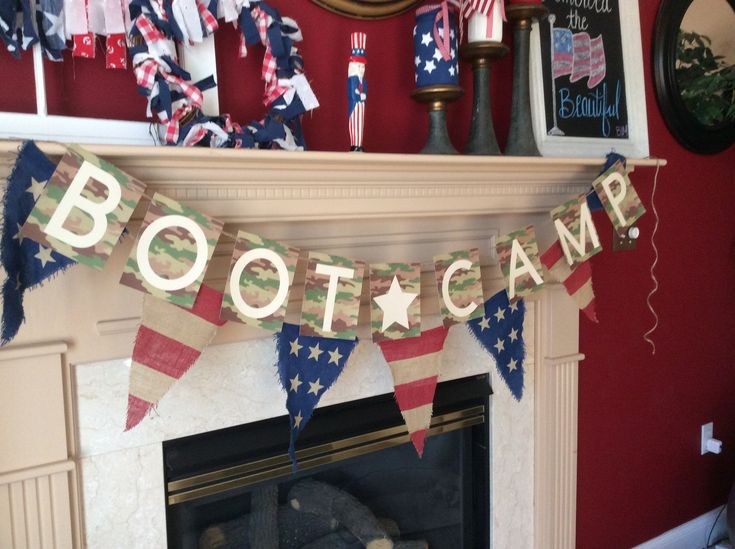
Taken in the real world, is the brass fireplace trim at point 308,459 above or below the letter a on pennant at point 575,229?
below

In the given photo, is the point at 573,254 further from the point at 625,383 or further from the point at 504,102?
the point at 625,383

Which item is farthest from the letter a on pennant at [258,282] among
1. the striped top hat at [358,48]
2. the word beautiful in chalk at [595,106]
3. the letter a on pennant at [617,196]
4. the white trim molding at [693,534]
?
the white trim molding at [693,534]

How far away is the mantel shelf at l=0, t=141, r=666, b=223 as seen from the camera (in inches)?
41.1

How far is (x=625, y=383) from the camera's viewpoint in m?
2.07

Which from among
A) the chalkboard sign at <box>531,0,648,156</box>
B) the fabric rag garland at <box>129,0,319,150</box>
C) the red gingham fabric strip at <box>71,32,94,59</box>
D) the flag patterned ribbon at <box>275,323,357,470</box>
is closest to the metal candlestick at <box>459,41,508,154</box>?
the chalkboard sign at <box>531,0,648,156</box>

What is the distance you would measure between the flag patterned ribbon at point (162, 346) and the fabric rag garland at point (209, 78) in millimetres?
298

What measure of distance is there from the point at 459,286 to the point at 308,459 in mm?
506

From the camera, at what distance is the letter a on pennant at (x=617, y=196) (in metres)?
1.60

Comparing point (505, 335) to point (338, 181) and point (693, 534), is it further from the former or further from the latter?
point (693, 534)

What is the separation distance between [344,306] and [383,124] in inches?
20.2

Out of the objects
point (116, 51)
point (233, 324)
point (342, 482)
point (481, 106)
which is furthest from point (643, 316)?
point (116, 51)

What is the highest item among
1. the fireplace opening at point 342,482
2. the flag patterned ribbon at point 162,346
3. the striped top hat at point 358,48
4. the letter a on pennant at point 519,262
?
the striped top hat at point 358,48

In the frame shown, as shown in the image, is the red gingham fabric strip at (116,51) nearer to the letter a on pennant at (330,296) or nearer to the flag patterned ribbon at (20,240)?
the flag patterned ribbon at (20,240)

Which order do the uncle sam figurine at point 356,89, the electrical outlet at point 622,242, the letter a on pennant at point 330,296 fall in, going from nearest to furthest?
the letter a on pennant at point 330,296, the uncle sam figurine at point 356,89, the electrical outlet at point 622,242
